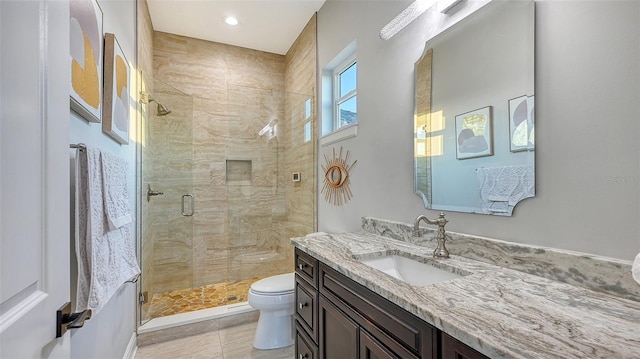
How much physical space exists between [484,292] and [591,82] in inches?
29.9

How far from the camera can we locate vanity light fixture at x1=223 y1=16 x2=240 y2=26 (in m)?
2.74

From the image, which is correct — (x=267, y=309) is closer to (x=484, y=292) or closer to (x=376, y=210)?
(x=376, y=210)

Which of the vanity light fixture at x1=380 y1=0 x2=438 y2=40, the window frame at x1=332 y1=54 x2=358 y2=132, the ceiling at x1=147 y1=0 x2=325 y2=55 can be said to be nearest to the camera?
the vanity light fixture at x1=380 y1=0 x2=438 y2=40

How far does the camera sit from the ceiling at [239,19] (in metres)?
2.55

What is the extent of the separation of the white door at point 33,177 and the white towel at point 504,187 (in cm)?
144

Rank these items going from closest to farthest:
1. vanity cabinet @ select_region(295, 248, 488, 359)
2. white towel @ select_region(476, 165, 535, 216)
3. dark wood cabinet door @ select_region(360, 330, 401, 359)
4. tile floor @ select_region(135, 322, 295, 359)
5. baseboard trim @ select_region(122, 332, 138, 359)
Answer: vanity cabinet @ select_region(295, 248, 488, 359), dark wood cabinet door @ select_region(360, 330, 401, 359), white towel @ select_region(476, 165, 535, 216), baseboard trim @ select_region(122, 332, 138, 359), tile floor @ select_region(135, 322, 295, 359)

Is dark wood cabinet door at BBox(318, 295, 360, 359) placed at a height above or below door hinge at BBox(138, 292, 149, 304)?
above

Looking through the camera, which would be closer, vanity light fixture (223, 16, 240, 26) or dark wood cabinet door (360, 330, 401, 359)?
dark wood cabinet door (360, 330, 401, 359)

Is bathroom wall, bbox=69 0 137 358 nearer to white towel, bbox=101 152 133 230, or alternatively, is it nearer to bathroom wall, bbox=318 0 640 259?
white towel, bbox=101 152 133 230

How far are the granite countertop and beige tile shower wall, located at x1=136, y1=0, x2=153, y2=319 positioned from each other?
1.98 m

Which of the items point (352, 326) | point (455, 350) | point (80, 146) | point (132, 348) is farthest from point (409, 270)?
point (132, 348)

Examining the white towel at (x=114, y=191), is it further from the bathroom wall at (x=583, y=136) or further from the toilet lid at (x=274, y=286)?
the bathroom wall at (x=583, y=136)

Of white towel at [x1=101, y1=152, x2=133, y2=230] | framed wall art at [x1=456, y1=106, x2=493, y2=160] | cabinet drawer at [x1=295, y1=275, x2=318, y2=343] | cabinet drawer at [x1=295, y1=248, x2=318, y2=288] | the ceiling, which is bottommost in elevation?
cabinet drawer at [x1=295, y1=275, x2=318, y2=343]

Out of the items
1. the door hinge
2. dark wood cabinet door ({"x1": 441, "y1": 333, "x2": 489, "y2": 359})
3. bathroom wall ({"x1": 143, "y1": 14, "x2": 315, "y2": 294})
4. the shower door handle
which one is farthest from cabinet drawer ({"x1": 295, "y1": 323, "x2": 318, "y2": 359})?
the shower door handle
